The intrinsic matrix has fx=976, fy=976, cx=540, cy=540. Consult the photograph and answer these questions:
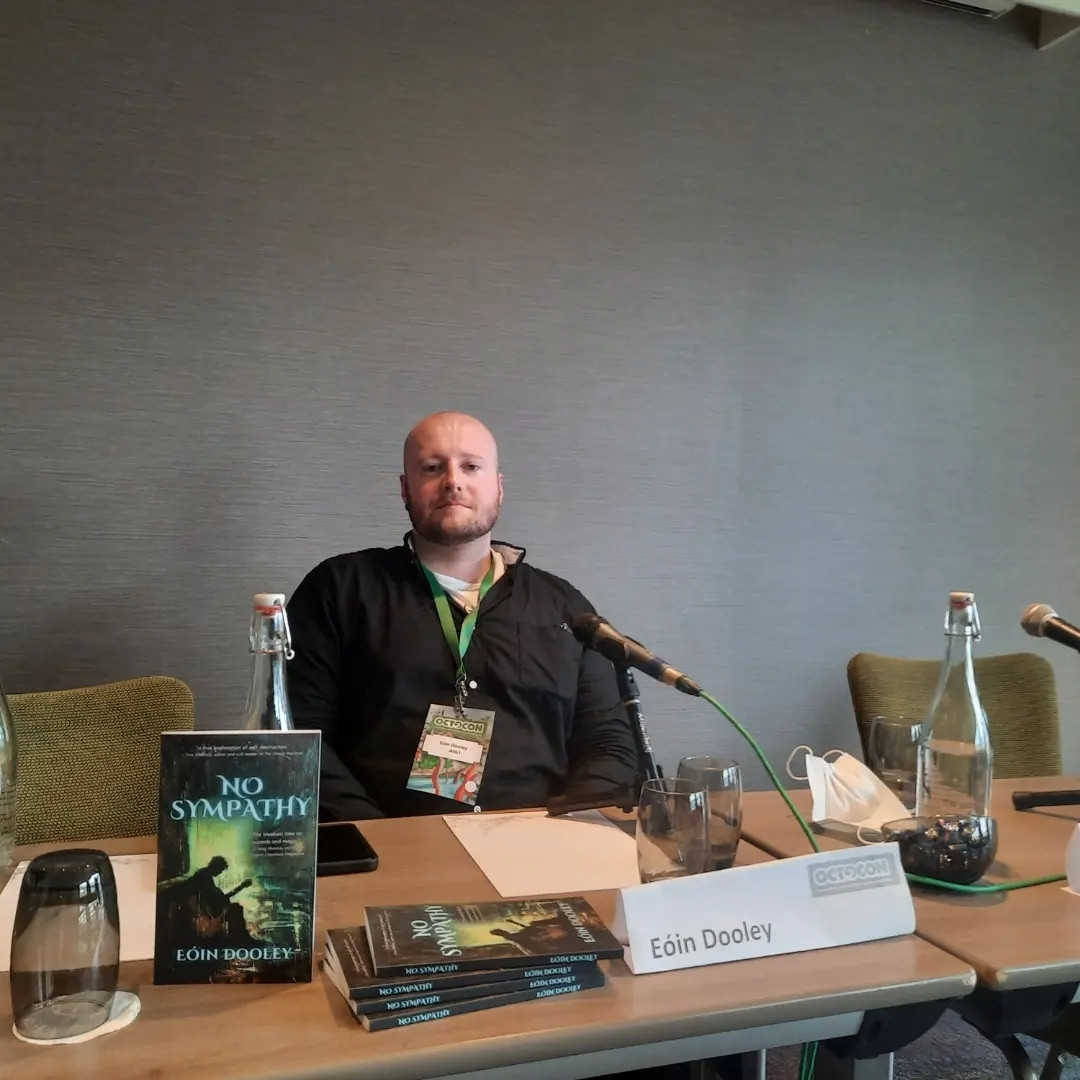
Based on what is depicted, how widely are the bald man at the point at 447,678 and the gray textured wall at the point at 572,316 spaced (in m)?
0.37

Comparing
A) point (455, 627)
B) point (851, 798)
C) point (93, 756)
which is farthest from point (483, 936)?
point (455, 627)

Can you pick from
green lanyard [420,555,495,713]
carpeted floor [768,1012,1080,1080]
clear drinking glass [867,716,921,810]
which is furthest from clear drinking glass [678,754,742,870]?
carpeted floor [768,1012,1080,1080]

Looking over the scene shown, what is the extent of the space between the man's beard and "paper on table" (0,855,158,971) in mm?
953

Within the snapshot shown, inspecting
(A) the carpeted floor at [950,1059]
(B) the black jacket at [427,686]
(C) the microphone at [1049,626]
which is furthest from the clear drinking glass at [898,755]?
(A) the carpeted floor at [950,1059]

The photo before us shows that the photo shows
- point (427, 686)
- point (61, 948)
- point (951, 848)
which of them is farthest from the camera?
point (427, 686)

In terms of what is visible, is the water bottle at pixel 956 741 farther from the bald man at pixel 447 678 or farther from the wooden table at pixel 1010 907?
the bald man at pixel 447 678

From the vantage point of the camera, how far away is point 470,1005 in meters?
0.82

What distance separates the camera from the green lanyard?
1.85 meters

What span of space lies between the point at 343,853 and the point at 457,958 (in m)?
0.39

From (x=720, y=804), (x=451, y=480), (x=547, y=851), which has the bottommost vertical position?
(x=547, y=851)

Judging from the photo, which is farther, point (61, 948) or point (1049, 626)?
point (1049, 626)

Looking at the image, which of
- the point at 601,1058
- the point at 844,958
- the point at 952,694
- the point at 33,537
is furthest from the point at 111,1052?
the point at 33,537

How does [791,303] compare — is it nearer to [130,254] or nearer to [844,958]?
[130,254]

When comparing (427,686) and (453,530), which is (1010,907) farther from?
(453,530)
